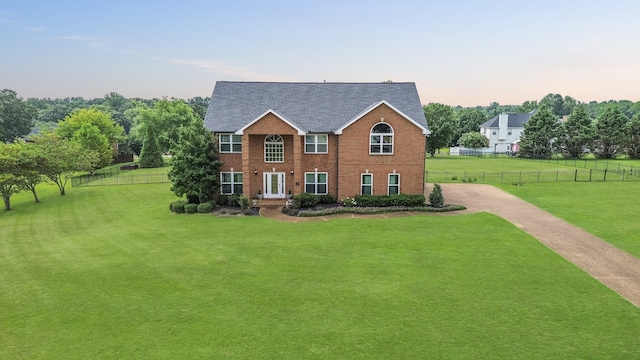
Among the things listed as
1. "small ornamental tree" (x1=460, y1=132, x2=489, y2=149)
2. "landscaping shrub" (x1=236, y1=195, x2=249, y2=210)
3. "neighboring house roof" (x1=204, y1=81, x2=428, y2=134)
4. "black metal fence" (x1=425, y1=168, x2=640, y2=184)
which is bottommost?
"landscaping shrub" (x1=236, y1=195, x2=249, y2=210)

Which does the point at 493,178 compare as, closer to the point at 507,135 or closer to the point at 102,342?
the point at 102,342

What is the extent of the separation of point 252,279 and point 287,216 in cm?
1135

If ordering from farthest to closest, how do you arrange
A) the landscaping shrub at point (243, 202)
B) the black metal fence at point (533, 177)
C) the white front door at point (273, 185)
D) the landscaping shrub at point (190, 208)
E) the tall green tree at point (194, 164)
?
the black metal fence at point (533, 177)
the white front door at point (273, 185)
the tall green tree at point (194, 164)
the landscaping shrub at point (243, 202)
the landscaping shrub at point (190, 208)

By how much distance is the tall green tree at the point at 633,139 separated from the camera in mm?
66062

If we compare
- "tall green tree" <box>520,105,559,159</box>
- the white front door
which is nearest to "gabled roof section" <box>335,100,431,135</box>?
the white front door

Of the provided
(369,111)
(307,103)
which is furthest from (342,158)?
(307,103)

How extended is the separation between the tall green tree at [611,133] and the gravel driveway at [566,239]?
44.5m

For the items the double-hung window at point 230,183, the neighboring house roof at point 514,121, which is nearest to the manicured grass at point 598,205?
the double-hung window at point 230,183

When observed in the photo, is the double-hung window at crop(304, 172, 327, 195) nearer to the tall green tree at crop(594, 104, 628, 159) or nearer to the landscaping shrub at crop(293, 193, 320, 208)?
the landscaping shrub at crop(293, 193, 320, 208)

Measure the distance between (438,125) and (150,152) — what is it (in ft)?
160

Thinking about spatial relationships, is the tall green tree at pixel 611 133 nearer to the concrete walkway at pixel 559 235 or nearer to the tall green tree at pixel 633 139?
the tall green tree at pixel 633 139

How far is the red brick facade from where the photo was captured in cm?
3022

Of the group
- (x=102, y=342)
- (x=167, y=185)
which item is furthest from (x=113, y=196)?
(x=102, y=342)

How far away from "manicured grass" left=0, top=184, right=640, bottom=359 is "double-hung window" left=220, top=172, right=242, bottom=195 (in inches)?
277
